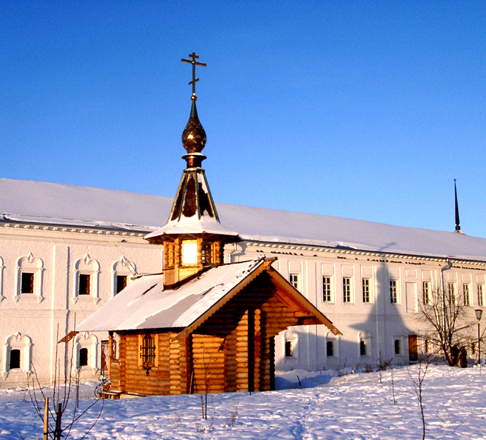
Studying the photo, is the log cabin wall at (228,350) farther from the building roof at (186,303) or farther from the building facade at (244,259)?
the building facade at (244,259)

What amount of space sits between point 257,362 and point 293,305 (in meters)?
1.78

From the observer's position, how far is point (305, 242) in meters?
34.1

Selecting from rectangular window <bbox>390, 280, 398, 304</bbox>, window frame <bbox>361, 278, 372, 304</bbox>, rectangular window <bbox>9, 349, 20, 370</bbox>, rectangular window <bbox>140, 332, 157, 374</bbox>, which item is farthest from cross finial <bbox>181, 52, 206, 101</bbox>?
rectangular window <bbox>390, 280, 398, 304</bbox>

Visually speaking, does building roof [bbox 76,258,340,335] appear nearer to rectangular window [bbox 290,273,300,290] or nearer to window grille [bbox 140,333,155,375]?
window grille [bbox 140,333,155,375]

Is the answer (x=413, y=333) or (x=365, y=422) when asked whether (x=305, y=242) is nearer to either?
(x=413, y=333)

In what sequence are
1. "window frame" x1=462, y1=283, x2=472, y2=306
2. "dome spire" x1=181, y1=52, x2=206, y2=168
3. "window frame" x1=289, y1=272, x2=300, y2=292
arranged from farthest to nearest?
"window frame" x1=462, y1=283, x2=472, y2=306, "window frame" x1=289, y1=272, x2=300, y2=292, "dome spire" x1=181, y1=52, x2=206, y2=168

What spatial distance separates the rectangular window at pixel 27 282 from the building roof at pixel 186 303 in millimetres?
6948

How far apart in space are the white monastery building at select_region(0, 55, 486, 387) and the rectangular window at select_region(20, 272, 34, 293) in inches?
1.5

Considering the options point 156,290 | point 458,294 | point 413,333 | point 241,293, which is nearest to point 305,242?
point 413,333

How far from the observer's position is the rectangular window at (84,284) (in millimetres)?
27750

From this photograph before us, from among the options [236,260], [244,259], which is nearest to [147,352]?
[236,260]

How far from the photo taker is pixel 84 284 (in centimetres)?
2788

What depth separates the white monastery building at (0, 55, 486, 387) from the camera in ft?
85.8

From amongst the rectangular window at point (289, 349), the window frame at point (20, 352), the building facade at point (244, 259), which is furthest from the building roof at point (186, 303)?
the rectangular window at point (289, 349)
